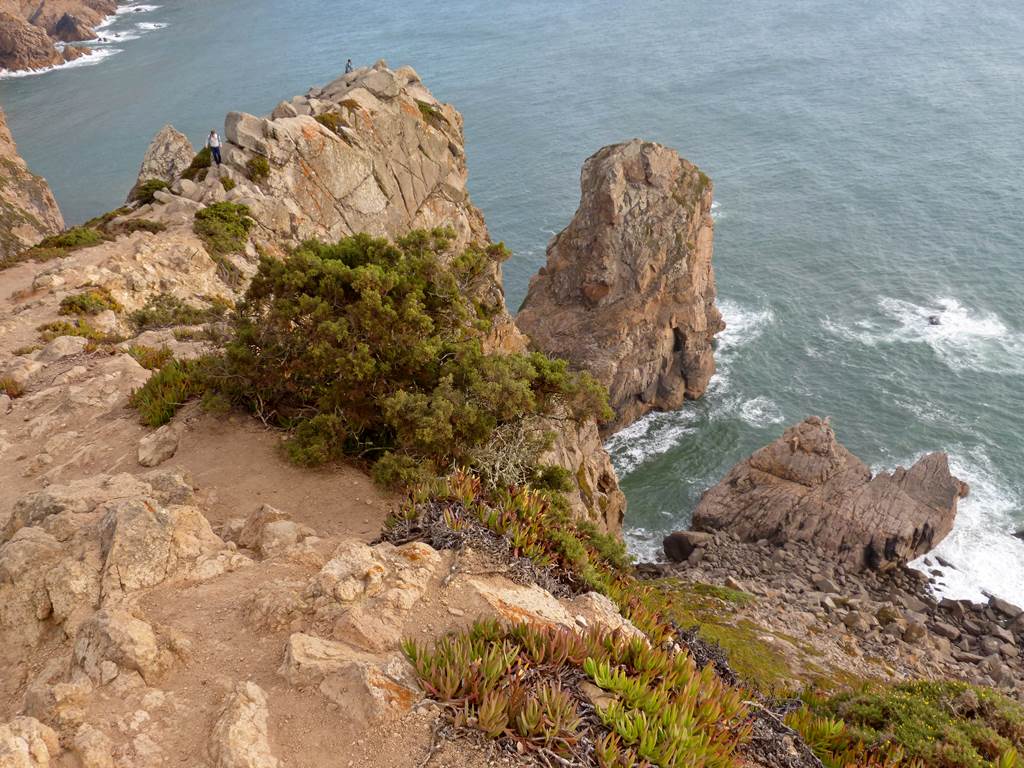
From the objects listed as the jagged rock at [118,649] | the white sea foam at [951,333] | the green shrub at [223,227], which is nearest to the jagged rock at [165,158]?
the green shrub at [223,227]

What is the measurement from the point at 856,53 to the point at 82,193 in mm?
111628

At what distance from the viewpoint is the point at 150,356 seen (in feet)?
61.7

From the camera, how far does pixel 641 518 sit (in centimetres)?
4453

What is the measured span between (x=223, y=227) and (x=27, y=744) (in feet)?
93.7

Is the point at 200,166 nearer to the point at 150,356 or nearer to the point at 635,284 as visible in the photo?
the point at 150,356

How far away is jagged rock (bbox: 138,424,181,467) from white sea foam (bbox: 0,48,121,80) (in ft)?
452

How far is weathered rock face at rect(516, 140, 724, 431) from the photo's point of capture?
171 feet

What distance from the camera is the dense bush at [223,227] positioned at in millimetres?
30625

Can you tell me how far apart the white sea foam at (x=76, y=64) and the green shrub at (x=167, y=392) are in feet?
446

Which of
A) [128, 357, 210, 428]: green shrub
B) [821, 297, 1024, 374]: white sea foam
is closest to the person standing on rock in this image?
[128, 357, 210, 428]: green shrub

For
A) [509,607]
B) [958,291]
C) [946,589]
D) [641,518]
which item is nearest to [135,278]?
[509,607]

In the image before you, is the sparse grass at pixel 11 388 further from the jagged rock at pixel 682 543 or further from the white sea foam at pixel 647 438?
the white sea foam at pixel 647 438

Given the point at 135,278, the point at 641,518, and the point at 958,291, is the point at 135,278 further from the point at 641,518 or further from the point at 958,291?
the point at 958,291

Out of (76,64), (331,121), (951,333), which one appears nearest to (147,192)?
(331,121)
